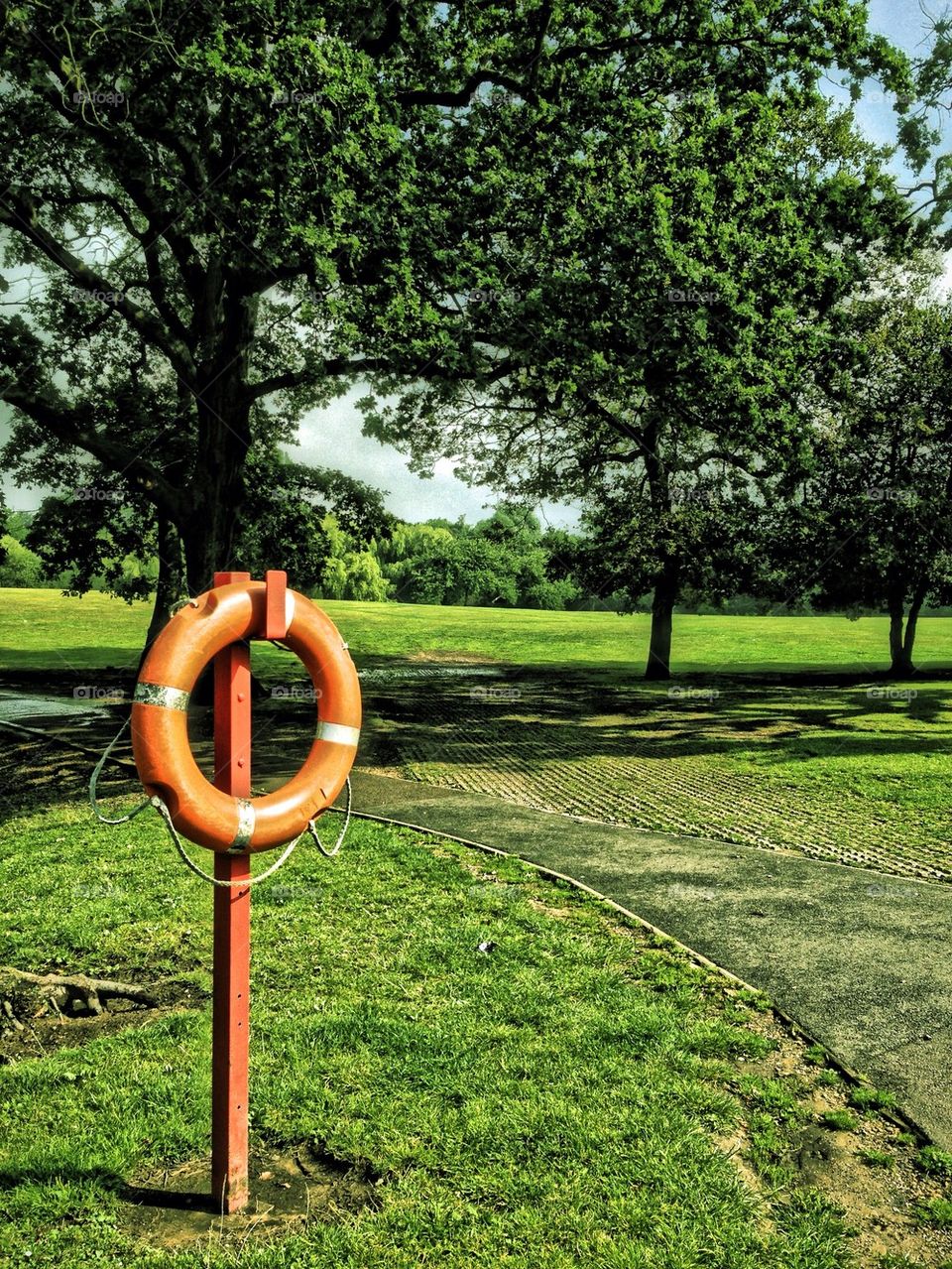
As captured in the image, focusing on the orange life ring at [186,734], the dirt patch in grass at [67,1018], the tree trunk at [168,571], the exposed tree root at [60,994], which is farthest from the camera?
the tree trunk at [168,571]

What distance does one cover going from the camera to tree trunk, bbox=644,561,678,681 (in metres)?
25.0

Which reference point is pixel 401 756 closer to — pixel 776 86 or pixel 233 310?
pixel 233 310

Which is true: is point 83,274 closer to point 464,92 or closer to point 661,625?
point 464,92

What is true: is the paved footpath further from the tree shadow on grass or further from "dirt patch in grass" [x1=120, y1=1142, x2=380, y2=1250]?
the tree shadow on grass

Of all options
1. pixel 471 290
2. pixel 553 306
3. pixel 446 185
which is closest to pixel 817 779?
pixel 553 306

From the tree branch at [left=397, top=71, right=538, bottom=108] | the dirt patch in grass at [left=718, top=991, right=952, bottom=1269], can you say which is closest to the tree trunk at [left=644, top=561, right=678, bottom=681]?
the tree branch at [left=397, top=71, right=538, bottom=108]

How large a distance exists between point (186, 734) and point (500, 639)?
38150 mm

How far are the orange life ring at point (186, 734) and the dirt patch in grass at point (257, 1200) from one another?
51.9 inches

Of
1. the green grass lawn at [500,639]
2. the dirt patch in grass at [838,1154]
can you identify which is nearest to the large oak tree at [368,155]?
the dirt patch in grass at [838,1154]

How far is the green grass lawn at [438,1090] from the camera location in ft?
10.5

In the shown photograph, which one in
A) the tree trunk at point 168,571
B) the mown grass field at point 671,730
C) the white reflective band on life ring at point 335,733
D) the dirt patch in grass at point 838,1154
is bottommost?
the mown grass field at point 671,730

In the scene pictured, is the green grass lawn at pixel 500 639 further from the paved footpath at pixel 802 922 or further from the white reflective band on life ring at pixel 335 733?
the white reflective band on life ring at pixel 335 733

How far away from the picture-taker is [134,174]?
12.8m

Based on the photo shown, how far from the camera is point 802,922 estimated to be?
252 inches
